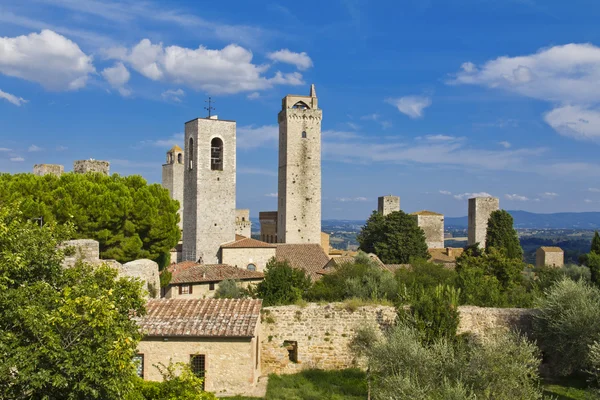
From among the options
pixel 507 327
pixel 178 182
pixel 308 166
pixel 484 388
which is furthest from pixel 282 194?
pixel 484 388

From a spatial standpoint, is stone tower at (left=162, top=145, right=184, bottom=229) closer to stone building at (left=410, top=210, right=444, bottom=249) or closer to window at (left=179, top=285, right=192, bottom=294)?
stone building at (left=410, top=210, right=444, bottom=249)

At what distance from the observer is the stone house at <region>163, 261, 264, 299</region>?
92.4 feet

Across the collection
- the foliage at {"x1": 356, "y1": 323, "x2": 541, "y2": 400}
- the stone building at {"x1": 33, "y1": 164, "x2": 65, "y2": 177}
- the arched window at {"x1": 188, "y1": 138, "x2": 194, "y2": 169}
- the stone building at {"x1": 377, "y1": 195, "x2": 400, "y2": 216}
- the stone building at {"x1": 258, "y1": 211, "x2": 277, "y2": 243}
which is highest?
the arched window at {"x1": 188, "y1": 138, "x2": 194, "y2": 169}

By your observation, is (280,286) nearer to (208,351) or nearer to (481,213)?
(208,351)

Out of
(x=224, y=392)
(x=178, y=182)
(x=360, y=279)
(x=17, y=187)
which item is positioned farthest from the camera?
(x=178, y=182)

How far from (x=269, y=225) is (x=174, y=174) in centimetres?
1441

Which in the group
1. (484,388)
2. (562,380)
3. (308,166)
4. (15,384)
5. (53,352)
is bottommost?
(562,380)

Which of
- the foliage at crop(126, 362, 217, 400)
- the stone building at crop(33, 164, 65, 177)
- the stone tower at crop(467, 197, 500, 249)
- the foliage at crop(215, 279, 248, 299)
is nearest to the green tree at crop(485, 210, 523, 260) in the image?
the stone tower at crop(467, 197, 500, 249)

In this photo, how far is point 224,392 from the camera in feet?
40.7

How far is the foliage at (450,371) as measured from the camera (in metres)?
8.93

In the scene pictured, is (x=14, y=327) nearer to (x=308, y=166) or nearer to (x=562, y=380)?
(x=562, y=380)

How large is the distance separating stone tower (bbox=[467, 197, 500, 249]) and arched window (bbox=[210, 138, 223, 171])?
30.2 meters

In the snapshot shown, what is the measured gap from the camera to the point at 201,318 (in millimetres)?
12969

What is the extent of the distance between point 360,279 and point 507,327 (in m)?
7.75
